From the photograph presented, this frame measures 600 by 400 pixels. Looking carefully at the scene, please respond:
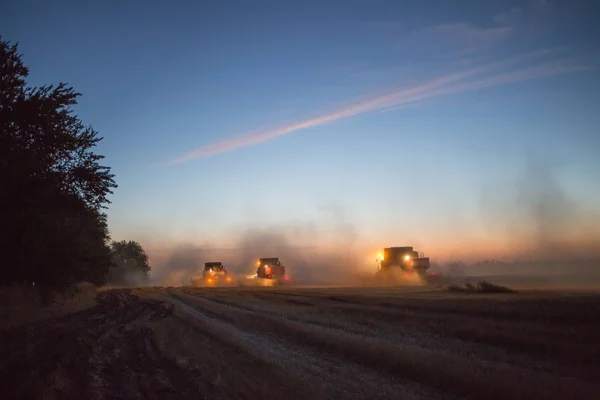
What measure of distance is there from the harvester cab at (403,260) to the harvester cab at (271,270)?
62.8 ft

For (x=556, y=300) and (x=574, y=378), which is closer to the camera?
(x=574, y=378)

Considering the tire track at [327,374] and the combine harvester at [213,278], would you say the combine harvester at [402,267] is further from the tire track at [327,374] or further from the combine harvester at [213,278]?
the tire track at [327,374]

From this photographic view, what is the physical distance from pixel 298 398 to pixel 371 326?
9664mm

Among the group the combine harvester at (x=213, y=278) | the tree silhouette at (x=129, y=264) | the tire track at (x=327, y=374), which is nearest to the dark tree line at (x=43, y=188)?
the tire track at (x=327, y=374)

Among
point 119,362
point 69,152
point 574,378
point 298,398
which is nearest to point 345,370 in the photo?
point 298,398

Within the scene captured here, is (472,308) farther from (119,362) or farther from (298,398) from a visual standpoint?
(119,362)

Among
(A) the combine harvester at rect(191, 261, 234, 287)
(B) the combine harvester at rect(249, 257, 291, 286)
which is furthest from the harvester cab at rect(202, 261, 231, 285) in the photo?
(B) the combine harvester at rect(249, 257, 291, 286)

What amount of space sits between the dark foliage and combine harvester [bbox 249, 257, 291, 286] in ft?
148

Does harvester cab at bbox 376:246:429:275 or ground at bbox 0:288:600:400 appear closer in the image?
ground at bbox 0:288:600:400

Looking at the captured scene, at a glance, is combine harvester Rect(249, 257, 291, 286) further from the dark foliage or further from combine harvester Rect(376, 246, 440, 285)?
the dark foliage

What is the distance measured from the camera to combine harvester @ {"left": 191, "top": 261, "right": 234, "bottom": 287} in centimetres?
8012

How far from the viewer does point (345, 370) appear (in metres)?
10.5

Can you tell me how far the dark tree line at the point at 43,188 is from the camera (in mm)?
21047

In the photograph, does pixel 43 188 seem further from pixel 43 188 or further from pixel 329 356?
pixel 329 356
